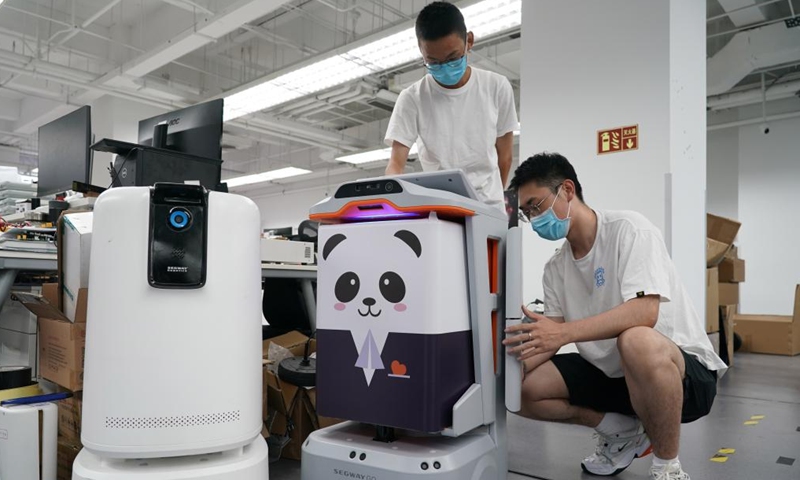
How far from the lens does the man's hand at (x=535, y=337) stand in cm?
125

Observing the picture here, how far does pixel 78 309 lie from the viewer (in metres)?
1.27

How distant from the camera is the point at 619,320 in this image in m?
1.32

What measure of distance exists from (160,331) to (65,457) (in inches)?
27.8

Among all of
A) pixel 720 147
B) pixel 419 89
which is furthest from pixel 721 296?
pixel 720 147

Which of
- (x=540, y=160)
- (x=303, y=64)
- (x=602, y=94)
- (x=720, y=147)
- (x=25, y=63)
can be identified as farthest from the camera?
(x=720, y=147)

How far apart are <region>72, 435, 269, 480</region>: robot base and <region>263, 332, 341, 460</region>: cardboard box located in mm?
628

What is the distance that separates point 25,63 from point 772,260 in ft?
29.6

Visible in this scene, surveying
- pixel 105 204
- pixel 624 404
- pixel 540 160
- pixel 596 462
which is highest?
pixel 540 160

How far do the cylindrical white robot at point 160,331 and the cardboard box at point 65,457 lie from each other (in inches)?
16.7

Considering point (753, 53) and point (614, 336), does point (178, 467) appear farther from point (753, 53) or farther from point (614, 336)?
point (753, 53)

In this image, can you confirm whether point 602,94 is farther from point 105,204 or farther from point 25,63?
point 25,63

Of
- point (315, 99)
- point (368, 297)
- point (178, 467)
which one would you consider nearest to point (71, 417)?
point (178, 467)

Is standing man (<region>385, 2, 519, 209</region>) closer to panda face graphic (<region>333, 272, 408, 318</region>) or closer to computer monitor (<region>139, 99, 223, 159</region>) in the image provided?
panda face graphic (<region>333, 272, 408, 318</region>)

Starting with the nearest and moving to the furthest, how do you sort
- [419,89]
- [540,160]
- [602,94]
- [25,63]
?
[540,160]
[419,89]
[602,94]
[25,63]
